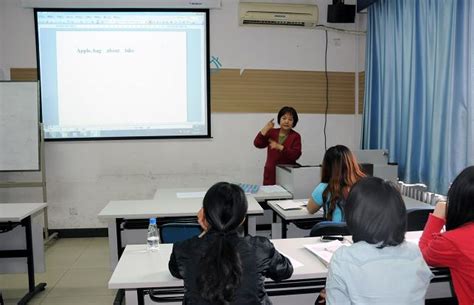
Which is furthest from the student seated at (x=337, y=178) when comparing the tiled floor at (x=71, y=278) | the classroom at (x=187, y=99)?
the tiled floor at (x=71, y=278)

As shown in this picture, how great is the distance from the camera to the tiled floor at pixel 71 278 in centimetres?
342

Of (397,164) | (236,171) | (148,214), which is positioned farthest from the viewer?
(236,171)

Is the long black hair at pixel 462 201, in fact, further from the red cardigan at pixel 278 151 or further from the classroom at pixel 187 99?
the red cardigan at pixel 278 151

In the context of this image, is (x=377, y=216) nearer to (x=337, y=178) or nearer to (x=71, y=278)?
(x=337, y=178)

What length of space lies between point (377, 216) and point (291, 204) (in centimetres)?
196

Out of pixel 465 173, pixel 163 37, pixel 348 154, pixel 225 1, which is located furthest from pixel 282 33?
pixel 465 173

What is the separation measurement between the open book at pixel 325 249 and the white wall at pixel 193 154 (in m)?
3.03

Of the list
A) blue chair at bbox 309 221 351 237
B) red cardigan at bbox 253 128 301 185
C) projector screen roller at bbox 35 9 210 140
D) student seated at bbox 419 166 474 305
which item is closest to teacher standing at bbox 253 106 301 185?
red cardigan at bbox 253 128 301 185

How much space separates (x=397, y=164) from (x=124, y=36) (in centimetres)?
331

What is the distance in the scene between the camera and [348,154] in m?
2.73

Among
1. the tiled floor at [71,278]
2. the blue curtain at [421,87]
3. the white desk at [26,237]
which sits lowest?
the tiled floor at [71,278]

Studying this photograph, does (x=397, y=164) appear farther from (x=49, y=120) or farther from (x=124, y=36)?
(x=49, y=120)

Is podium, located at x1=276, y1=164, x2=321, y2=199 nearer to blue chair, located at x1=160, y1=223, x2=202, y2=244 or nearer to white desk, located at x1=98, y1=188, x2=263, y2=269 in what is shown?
white desk, located at x1=98, y1=188, x2=263, y2=269

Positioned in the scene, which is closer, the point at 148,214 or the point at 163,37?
the point at 148,214
